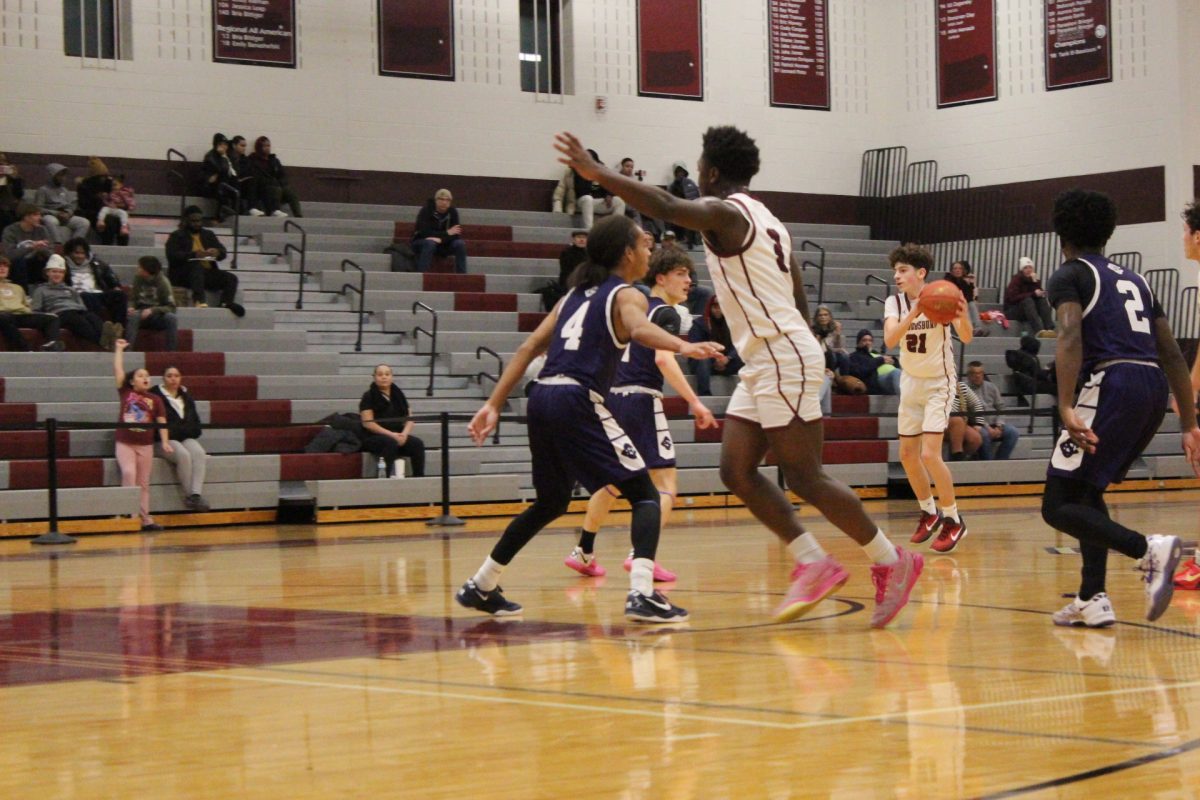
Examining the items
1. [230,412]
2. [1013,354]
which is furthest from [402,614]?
[1013,354]

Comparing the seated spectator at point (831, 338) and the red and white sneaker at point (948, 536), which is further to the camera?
the seated spectator at point (831, 338)

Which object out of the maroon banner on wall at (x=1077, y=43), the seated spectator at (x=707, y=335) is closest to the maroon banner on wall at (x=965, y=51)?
the maroon banner on wall at (x=1077, y=43)

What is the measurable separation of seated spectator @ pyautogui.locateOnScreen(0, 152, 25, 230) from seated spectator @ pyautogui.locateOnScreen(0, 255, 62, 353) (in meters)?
1.64

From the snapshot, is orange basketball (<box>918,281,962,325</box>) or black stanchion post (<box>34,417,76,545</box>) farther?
black stanchion post (<box>34,417,76,545</box>)

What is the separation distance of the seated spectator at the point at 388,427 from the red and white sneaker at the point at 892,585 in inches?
381

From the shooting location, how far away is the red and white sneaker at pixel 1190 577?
8109mm

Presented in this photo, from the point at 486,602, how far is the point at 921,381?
4940mm

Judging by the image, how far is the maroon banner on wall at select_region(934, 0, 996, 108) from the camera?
85.5ft

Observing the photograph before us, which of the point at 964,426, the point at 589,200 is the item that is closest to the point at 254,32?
the point at 589,200

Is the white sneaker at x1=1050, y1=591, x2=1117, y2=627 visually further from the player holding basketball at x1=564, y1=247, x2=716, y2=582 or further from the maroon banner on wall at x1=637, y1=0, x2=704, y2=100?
the maroon banner on wall at x1=637, y1=0, x2=704, y2=100

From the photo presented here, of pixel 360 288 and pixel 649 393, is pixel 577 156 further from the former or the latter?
pixel 360 288

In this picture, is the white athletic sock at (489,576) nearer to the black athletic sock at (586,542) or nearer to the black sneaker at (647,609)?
the black sneaker at (647,609)

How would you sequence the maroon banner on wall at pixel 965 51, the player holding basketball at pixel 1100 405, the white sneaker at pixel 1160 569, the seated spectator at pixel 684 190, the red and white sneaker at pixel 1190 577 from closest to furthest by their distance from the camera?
the white sneaker at pixel 1160 569 → the player holding basketball at pixel 1100 405 → the red and white sneaker at pixel 1190 577 → the seated spectator at pixel 684 190 → the maroon banner on wall at pixel 965 51

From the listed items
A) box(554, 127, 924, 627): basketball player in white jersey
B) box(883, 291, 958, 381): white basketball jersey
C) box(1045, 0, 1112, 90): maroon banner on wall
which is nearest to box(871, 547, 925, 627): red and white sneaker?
box(554, 127, 924, 627): basketball player in white jersey
